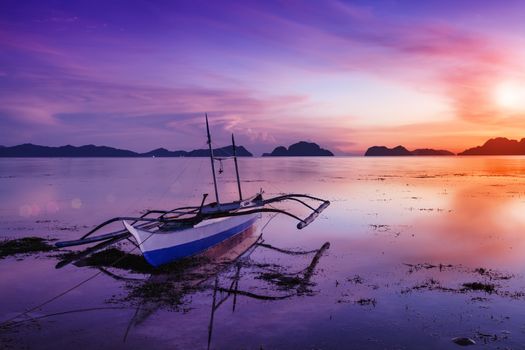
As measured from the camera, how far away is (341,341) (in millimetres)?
11727

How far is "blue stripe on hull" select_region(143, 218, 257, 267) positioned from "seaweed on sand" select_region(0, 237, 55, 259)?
7.34 meters

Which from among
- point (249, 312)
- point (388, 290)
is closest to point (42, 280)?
point (249, 312)

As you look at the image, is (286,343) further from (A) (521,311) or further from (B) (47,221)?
(B) (47,221)

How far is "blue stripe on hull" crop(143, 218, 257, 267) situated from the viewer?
18516 millimetres

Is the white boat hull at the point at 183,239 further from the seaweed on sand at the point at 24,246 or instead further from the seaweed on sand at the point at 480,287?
the seaweed on sand at the point at 480,287

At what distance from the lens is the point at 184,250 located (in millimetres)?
20438

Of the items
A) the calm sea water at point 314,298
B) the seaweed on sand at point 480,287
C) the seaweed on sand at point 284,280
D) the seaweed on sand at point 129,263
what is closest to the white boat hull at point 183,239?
the seaweed on sand at point 129,263

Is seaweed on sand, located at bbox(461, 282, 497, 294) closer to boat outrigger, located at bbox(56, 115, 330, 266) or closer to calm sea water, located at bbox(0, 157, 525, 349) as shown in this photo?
calm sea water, located at bbox(0, 157, 525, 349)

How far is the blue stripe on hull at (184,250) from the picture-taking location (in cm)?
1852

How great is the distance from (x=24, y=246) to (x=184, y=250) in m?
9.18

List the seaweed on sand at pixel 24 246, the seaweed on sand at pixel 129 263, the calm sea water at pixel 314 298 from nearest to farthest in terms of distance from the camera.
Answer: the calm sea water at pixel 314 298
the seaweed on sand at pixel 129 263
the seaweed on sand at pixel 24 246

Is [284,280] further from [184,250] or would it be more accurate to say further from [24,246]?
[24,246]

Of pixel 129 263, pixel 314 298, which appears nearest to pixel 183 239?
pixel 129 263

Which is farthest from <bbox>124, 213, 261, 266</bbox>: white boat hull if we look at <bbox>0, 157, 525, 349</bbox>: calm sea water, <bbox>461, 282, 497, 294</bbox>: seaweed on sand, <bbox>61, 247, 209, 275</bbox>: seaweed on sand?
<bbox>461, 282, 497, 294</bbox>: seaweed on sand
